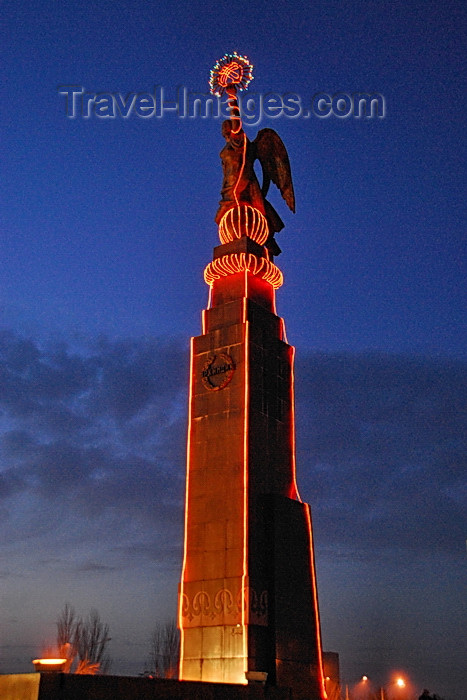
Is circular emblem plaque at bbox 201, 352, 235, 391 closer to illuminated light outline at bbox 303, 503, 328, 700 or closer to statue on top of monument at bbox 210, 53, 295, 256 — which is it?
illuminated light outline at bbox 303, 503, 328, 700

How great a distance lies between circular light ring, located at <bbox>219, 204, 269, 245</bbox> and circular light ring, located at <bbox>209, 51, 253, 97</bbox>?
188 inches

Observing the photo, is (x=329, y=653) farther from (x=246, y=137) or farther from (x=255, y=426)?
(x=246, y=137)

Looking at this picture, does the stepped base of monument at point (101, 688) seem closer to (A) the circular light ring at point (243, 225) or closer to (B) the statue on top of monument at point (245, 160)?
(A) the circular light ring at point (243, 225)

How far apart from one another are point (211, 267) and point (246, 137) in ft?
18.2

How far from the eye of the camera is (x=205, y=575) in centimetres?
2231

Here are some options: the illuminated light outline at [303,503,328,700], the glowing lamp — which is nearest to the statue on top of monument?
the illuminated light outline at [303,503,328,700]

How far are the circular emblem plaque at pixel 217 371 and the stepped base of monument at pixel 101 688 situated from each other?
928 cm

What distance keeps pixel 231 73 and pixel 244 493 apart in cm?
1573

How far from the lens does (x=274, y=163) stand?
29.5m

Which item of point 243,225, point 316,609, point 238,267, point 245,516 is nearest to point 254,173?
point 243,225

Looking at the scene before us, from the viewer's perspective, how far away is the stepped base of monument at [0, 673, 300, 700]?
14.6 m

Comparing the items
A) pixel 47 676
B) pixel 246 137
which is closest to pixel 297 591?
pixel 47 676

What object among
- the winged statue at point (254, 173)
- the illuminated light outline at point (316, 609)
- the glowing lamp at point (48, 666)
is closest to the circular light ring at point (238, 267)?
the winged statue at point (254, 173)

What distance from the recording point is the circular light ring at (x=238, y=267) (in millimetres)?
26359
